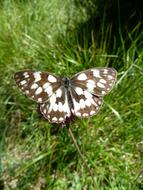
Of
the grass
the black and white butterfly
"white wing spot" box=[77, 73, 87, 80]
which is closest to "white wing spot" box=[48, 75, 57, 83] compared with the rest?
the black and white butterfly

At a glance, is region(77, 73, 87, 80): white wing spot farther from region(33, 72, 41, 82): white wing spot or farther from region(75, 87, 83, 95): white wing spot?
region(33, 72, 41, 82): white wing spot

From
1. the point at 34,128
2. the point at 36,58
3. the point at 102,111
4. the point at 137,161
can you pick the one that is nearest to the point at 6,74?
the point at 36,58

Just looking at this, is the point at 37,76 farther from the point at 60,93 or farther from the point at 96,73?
the point at 96,73

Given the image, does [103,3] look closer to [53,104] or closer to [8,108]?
[8,108]

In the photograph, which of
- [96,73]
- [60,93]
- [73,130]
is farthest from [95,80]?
[73,130]

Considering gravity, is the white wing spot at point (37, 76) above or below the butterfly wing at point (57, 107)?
above

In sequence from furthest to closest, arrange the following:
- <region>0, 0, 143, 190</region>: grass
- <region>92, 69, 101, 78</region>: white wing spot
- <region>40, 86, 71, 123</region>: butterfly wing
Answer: <region>0, 0, 143, 190</region>: grass < <region>92, 69, 101, 78</region>: white wing spot < <region>40, 86, 71, 123</region>: butterfly wing

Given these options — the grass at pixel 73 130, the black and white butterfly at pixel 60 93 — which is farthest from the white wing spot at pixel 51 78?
the grass at pixel 73 130

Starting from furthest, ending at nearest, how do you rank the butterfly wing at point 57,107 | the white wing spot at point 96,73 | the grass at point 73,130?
the grass at point 73,130
the white wing spot at point 96,73
the butterfly wing at point 57,107

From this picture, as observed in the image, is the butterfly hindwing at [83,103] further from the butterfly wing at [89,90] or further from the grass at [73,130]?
the grass at [73,130]
